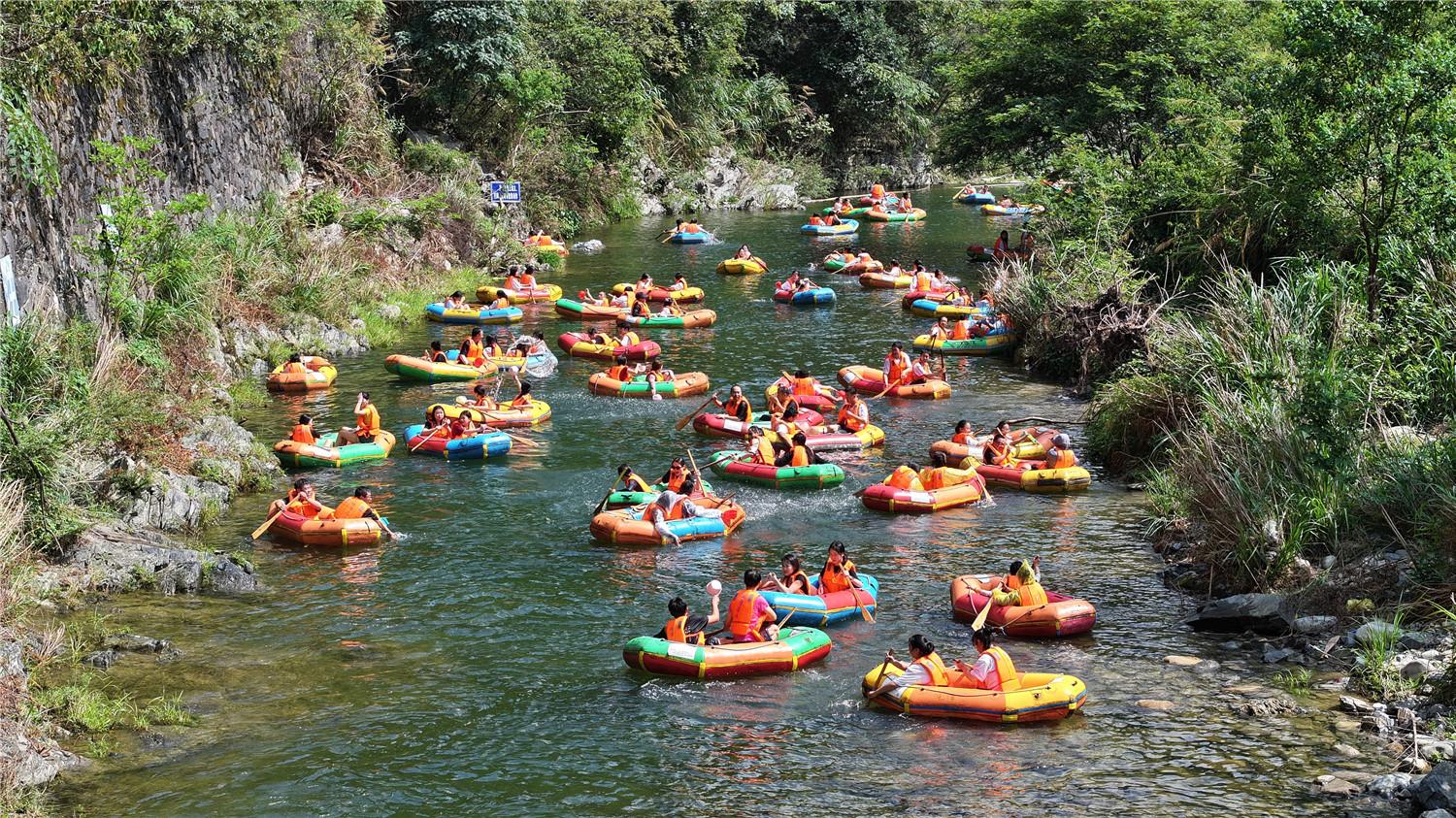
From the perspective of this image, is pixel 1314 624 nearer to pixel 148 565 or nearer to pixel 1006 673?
pixel 1006 673

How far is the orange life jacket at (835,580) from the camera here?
15367 mm

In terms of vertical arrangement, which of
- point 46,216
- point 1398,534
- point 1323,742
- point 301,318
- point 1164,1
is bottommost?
point 1323,742

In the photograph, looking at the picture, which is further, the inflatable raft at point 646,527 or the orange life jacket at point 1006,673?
the inflatable raft at point 646,527

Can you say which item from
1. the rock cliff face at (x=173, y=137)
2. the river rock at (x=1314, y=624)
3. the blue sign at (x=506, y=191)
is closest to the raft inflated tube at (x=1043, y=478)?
the river rock at (x=1314, y=624)

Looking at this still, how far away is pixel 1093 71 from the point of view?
114 feet

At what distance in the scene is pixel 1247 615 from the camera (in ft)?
47.9

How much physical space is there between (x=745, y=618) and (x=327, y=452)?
29.1 feet

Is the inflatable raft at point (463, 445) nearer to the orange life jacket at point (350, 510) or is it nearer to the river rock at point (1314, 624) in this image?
the orange life jacket at point (350, 510)

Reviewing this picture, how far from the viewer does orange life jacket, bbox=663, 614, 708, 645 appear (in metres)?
14.0

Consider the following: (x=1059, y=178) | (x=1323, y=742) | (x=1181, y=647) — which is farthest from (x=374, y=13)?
(x=1323, y=742)

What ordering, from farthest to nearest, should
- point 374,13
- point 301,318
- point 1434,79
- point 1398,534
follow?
point 374,13 → point 301,318 → point 1434,79 → point 1398,534

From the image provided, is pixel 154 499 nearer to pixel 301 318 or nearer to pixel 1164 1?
pixel 301 318

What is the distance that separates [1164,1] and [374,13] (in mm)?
20434

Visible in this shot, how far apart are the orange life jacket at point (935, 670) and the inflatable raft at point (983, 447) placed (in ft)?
23.7
